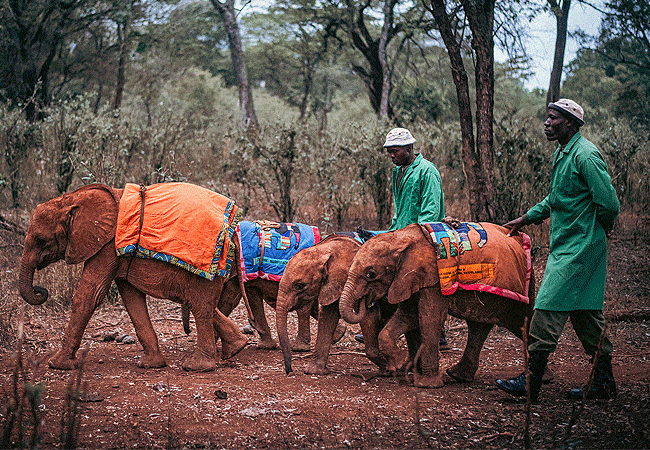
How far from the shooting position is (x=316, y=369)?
5934 mm

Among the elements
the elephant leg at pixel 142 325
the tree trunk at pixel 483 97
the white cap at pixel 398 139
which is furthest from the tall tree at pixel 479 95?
the elephant leg at pixel 142 325

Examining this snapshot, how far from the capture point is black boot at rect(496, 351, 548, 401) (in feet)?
15.4

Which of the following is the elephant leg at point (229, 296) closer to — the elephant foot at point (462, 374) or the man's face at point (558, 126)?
the elephant foot at point (462, 374)

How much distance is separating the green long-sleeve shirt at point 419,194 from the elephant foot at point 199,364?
229cm

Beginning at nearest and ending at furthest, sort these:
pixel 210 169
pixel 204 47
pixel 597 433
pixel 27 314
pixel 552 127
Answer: pixel 597 433 → pixel 552 127 → pixel 27 314 → pixel 210 169 → pixel 204 47

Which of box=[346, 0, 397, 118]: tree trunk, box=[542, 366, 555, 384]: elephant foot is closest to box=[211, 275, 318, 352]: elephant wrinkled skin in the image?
box=[542, 366, 555, 384]: elephant foot

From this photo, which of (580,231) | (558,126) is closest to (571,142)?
(558,126)

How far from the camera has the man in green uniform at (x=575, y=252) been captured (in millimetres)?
4668

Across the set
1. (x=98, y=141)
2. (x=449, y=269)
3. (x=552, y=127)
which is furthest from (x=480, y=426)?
(x=98, y=141)

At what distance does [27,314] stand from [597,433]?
20.5 feet

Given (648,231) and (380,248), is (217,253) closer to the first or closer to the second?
(380,248)

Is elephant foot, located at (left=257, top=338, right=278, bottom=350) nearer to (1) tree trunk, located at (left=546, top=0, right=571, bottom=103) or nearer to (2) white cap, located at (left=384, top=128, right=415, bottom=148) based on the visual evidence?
(2) white cap, located at (left=384, top=128, right=415, bottom=148)

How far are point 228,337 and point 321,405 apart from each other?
5.38 feet

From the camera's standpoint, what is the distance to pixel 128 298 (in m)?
6.12
